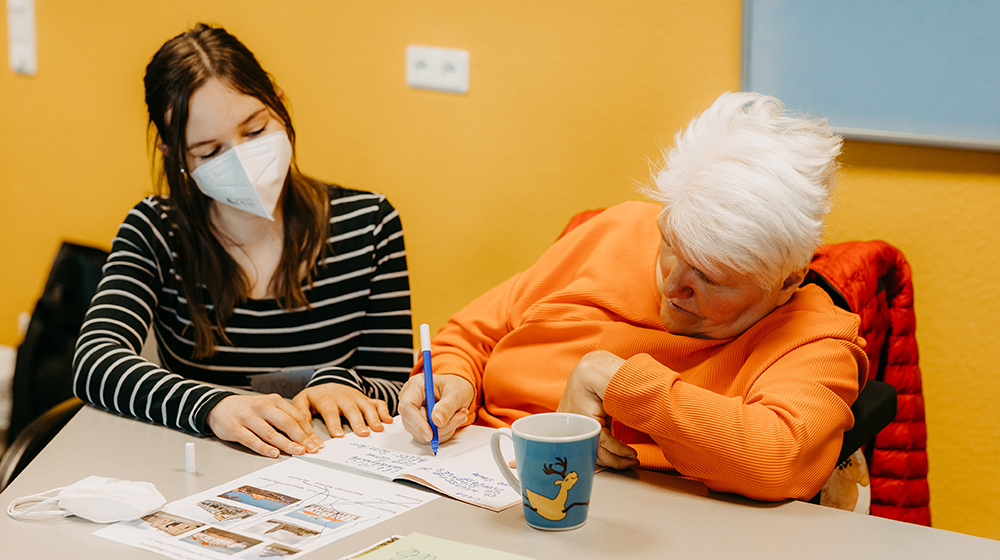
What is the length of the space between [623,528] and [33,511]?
23.8 inches

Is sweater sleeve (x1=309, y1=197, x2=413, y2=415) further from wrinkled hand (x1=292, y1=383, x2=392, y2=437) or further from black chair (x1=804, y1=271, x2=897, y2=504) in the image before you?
black chair (x1=804, y1=271, x2=897, y2=504)

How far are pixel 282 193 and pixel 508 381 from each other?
63 cm

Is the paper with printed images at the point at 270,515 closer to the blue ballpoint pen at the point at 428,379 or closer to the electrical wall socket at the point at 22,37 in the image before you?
the blue ballpoint pen at the point at 428,379

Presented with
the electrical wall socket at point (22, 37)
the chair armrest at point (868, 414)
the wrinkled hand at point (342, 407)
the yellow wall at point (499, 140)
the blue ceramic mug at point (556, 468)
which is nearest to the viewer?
the blue ceramic mug at point (556, 468)

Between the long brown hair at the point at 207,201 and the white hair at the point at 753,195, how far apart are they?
75 centimetres

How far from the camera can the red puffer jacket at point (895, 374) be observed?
1406 mm

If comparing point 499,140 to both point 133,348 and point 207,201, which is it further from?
point 133,348

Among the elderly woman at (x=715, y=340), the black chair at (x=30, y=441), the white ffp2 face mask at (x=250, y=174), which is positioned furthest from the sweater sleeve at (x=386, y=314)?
the black chair at (x=30, y=441)

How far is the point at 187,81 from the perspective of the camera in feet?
4.52

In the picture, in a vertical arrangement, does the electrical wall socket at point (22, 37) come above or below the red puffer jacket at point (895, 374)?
above

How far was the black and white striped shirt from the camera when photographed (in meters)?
1.33

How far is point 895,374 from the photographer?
1444 mm

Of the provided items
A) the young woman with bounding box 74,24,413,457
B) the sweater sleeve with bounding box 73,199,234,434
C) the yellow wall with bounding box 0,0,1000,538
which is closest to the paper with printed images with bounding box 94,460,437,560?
the sweater sleeve with bounding box 73,199,234,434

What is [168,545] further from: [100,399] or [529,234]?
[529,234]
